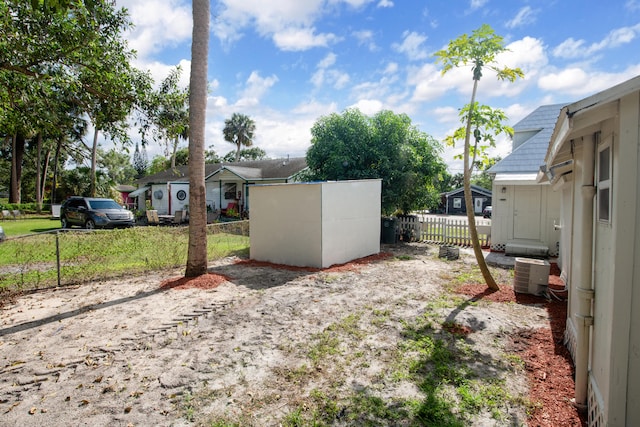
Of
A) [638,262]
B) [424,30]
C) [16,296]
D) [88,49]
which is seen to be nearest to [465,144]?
[424,30]

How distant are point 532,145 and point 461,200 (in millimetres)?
31941

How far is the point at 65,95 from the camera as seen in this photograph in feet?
22.5

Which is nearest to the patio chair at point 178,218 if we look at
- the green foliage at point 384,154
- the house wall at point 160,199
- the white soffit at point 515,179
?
the house wall at point 160,199

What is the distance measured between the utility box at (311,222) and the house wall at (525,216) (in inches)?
192

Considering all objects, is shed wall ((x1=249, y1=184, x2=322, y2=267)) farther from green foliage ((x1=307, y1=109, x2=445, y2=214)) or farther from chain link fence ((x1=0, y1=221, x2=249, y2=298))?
green foliage ((x1=307, y1=109, x2=445, y2=214))

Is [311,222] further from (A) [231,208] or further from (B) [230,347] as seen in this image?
(A) [231,208]

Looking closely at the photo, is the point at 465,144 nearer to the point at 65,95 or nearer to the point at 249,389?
the point at 249,389

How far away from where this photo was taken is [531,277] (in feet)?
21.6

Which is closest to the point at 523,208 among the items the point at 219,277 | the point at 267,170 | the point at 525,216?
the point at 525,216

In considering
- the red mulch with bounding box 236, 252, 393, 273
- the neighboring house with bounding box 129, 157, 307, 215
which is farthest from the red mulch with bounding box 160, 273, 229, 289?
the neighboring house with bounding box 129, 157, 307, 215

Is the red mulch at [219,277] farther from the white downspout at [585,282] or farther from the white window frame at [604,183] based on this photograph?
the white window frame at [604,183]

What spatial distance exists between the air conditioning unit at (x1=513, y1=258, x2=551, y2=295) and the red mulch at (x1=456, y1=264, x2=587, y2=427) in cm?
29

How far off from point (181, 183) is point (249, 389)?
2495cm

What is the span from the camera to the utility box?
9289mm
